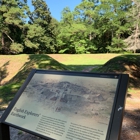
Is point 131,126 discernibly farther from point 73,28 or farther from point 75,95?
point 73,28

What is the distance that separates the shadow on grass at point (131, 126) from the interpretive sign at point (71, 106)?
59.6 inches

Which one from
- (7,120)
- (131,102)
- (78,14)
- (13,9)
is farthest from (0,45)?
(7,120)

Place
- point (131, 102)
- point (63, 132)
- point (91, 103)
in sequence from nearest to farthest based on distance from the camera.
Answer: point (63, 132)
point (91, 103)
point (131, 102)

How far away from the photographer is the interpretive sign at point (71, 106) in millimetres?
1770

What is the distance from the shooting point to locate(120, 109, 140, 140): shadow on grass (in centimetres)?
315

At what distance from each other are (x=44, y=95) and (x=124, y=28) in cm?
2992

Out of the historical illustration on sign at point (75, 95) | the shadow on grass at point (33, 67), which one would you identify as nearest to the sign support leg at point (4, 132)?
the historical illustration on sign at point (75, 95)

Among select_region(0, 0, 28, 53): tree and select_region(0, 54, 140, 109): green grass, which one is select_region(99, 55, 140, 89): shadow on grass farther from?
select_region(0, 0, 28, 53): tree

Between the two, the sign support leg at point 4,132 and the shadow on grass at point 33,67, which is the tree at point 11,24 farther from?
the sign support leg at point 4,132

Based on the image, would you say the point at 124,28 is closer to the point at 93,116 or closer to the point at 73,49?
the point at 73,49

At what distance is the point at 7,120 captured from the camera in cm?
229

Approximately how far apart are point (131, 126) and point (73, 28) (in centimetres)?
2876

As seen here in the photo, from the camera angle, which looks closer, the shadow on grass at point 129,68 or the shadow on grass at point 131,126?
the shadow on grass at point 131,126

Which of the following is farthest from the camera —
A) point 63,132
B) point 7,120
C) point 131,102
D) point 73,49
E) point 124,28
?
point 73,49
